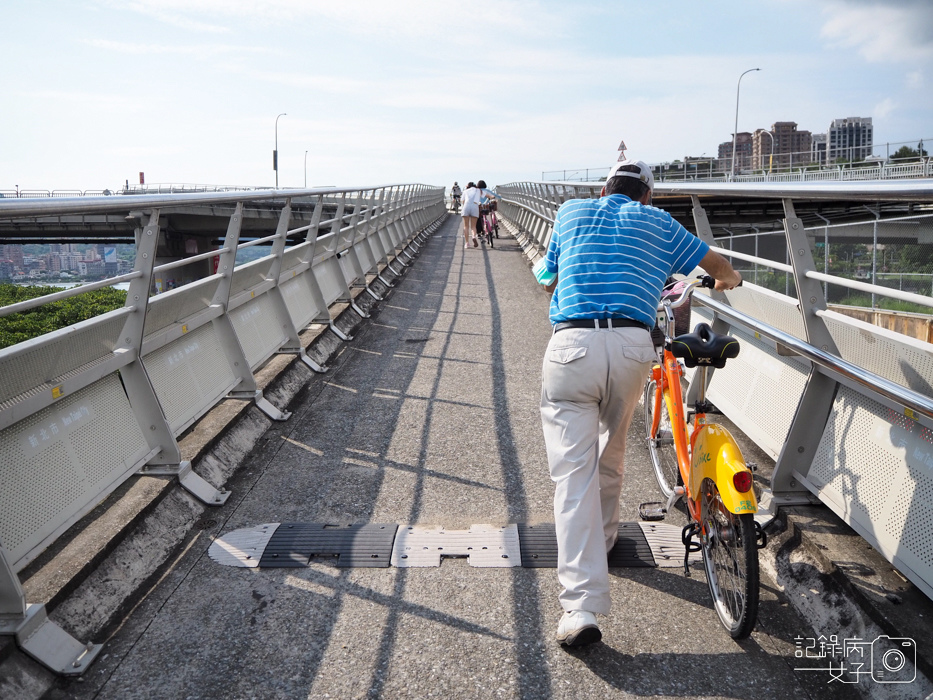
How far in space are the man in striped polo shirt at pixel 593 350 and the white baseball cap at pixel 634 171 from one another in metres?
0.14

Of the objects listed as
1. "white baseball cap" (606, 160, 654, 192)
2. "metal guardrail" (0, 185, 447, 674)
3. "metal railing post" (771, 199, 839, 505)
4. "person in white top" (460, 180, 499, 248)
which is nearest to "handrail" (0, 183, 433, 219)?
"metal guardrail" (0, 185, 447, 674)

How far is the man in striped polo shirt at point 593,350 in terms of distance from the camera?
11.3 ft

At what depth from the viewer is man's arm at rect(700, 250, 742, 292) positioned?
380cm

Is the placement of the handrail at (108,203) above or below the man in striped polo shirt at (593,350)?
above

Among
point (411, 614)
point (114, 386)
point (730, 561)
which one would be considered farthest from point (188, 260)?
point (730, 561)

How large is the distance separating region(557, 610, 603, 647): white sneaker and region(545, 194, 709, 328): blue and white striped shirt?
1205 millimetres

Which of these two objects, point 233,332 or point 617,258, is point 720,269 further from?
point 233,332

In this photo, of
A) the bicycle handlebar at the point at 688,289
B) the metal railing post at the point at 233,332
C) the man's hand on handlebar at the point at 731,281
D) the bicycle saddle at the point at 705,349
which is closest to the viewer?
the bicycle saddle at the point at 705,349

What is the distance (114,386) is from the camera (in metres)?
4.52

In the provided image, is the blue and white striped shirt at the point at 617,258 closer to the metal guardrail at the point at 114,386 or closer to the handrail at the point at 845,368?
the handrail at the point at 845,368

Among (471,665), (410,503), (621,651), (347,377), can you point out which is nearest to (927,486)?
(621,651)

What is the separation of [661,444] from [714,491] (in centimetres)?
143

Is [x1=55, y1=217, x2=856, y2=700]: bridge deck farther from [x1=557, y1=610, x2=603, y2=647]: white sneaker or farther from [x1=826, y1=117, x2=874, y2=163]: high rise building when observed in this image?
[x1=826, y1=117, x2=874, y2=163]: high rise building

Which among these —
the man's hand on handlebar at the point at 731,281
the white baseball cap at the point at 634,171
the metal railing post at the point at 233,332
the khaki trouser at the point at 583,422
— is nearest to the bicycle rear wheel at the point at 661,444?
the man's hand on handlebar at the point at 731,281
